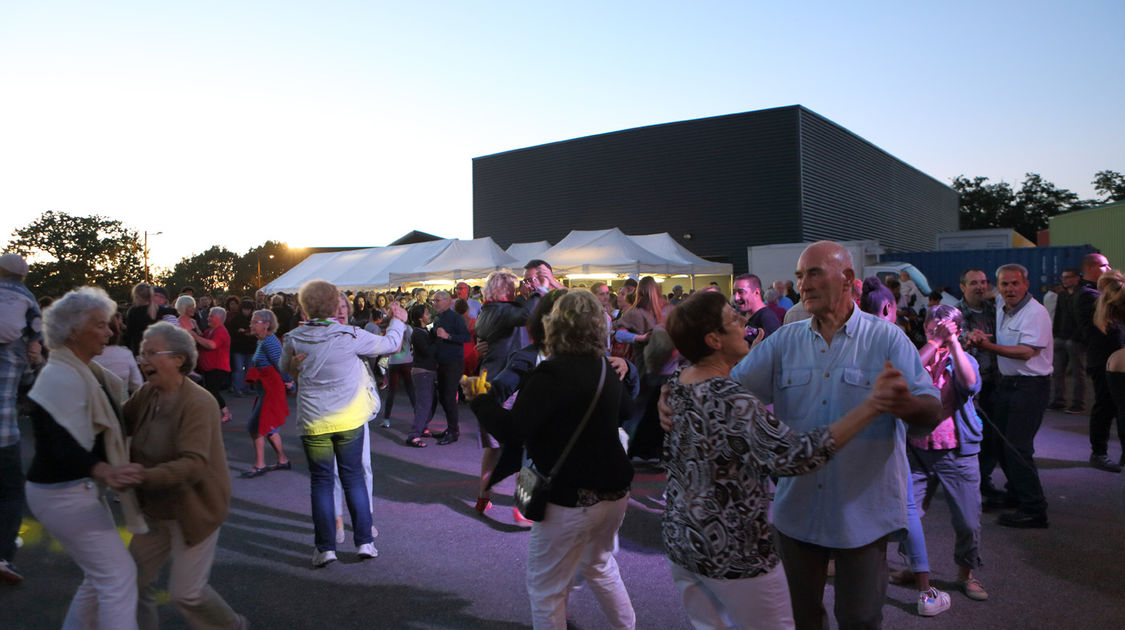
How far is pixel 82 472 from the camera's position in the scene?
9.24 ft

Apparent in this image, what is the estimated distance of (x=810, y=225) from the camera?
97.6ft

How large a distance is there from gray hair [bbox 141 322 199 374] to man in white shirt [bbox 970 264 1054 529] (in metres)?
5.10

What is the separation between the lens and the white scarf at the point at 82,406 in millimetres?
2766

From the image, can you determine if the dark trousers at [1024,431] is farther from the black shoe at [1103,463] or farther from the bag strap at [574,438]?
the bag strap at [574,438]

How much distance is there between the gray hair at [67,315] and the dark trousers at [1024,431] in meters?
5.79

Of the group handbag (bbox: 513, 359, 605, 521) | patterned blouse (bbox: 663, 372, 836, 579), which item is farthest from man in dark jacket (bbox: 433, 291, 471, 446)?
patterned blouse (bbox: 663, 372, 836, 579)

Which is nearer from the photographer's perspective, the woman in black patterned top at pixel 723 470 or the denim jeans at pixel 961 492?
the woman in black patterned top at pixel 723 470

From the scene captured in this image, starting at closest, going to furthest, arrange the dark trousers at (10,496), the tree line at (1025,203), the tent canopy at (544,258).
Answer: the dark trousers at (10,496) < the tent canopy at (544,258) < the tree line at (1025,203)

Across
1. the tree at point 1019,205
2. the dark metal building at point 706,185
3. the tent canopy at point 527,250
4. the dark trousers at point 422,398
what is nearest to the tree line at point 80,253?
the dark metal building at point 706,185

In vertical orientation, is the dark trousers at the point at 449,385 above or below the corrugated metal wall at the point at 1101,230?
below

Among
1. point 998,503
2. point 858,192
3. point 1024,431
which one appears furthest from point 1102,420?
point 858,192

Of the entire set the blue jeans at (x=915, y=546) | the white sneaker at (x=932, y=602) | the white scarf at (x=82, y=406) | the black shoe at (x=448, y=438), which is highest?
the white scarf at (x=82, y=406)

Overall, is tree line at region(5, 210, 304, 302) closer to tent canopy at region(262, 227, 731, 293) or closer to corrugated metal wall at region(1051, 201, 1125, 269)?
tent canopy at region(262, 227, 731, 293)

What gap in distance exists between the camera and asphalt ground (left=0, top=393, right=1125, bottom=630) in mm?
3957
